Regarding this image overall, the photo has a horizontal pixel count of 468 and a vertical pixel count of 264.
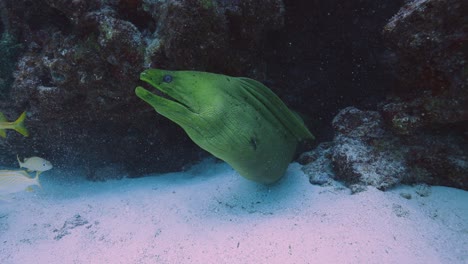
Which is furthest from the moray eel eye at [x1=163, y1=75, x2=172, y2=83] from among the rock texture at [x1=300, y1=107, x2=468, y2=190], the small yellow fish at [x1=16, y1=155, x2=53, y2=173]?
the small yellow fish at [x1=16, y1=155, x2=53, y2=173]

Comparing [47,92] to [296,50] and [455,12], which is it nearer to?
[296,50]

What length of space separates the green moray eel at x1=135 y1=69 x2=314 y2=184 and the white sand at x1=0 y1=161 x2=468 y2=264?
1.74 ft

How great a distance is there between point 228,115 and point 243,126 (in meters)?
0.20

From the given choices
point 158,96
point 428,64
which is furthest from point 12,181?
point 428,64

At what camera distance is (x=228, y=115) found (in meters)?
2.80

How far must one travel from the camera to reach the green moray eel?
104 inches

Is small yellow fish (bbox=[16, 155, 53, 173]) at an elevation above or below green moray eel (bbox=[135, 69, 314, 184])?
below

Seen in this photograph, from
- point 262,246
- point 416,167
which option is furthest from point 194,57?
point 416,167

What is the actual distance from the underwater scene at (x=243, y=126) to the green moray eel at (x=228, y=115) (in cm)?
2

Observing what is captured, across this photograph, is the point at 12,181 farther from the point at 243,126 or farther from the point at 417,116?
the point at 417,116

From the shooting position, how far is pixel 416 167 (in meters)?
3.18

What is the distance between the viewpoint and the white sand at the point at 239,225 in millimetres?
2379

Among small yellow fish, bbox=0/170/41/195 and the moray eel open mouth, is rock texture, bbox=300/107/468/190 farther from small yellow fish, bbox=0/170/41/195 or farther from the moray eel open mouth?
small yellow fish, bbox=0/170/41/195

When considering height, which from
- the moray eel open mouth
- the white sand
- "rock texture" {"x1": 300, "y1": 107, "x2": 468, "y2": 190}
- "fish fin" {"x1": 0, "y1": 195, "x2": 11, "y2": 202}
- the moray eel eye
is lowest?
"fish fin" {"x1": 0, "y1": 195, "x2": 11, "y2": 202}
